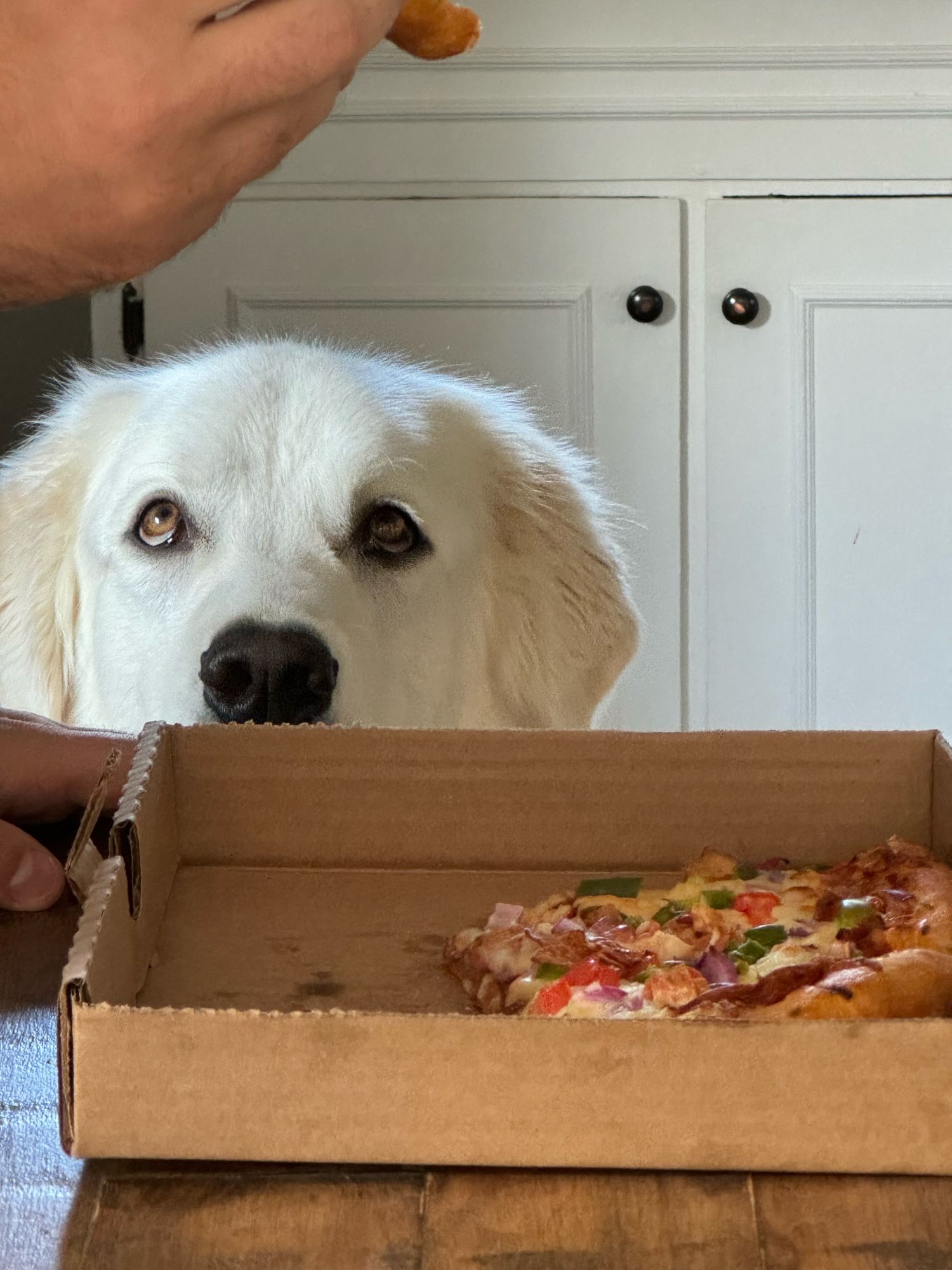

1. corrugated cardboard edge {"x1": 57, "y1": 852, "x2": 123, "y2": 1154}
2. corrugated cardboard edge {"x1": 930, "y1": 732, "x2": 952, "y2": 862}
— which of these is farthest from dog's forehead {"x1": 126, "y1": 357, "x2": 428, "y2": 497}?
corrugated cardboard edge {"x1": 57, "y1": 852, "x2": 123, "y2": 1154}

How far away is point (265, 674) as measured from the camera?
1164mm

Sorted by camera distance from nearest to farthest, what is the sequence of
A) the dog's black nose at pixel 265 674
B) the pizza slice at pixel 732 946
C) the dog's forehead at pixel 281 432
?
the pizza slice at pixel 732 946 < the dog's black nose at pixel 265 674 < the dog's forehead at pixel 281 432

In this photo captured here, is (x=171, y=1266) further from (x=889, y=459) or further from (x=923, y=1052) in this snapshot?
(x=889, y=459)

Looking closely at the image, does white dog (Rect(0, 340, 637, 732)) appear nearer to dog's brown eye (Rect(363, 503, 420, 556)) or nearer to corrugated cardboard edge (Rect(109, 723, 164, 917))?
dog's brown eye (Rect(363, 503, 420, 556))

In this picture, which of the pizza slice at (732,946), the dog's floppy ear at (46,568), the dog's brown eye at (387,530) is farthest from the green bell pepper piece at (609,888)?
the dog's floppy ear at (46,568)

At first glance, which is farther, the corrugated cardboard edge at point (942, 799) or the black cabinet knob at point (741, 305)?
the black cabinet knob at point (741, 305)

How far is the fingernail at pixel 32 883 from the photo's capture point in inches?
29.6

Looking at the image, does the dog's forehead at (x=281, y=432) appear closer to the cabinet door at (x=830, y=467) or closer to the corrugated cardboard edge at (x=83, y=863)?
the corrugated cardboard edge at (x=83, y=863)

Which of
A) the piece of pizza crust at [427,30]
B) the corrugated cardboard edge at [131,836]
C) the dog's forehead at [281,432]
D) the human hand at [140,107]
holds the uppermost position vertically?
the piece of pizza crust at [427,30]

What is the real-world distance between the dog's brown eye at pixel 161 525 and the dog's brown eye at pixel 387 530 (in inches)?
6.8

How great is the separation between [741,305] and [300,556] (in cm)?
123

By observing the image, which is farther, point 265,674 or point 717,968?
point 265,674

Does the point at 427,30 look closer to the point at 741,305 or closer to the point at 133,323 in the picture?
the point at 741,305

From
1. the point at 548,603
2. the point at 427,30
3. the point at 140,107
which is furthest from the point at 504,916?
the point at 548,603
